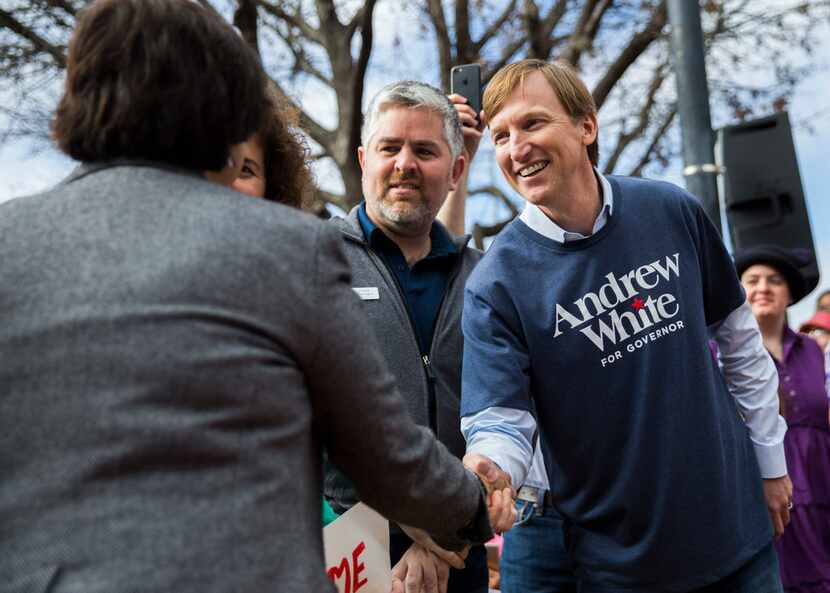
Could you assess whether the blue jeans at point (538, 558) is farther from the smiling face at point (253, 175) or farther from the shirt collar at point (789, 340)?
the shirt collar at point (789, 340)

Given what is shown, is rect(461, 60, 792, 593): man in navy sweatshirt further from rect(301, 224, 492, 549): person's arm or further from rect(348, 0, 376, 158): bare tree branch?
rect(348, 0, 376, 158): bare tree branch

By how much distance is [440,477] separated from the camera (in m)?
1.57

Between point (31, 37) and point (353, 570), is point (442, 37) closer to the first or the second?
point (31, 37)

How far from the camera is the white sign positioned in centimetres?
209

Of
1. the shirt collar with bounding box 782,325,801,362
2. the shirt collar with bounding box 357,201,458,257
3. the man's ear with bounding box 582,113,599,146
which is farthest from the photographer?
the shirt collar with bounding box 782,325,801,362

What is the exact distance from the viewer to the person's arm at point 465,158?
3260 millimetres

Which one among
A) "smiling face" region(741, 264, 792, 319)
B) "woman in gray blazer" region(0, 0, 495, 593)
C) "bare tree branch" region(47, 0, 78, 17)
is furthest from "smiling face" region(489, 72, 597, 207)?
"bare tree branch" region(47, 0, 78, 17)

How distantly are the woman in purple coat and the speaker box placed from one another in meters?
0.90

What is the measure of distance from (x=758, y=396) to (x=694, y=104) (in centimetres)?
302

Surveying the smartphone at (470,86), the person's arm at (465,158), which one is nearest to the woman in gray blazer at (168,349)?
the person's arm at (465,158)

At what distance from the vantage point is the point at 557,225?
2580 mm

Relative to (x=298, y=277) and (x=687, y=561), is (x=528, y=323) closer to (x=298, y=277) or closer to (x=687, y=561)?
(x=687, y=561)

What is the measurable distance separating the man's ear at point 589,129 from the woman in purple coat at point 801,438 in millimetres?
2246

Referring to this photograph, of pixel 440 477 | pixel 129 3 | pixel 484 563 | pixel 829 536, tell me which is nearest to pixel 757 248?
pixel 829 536
